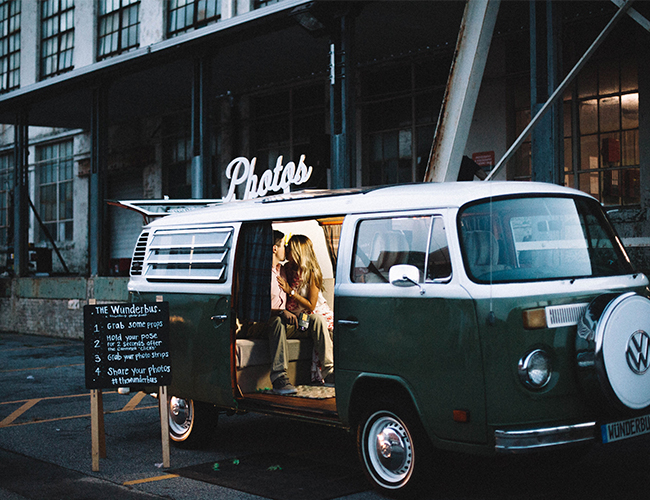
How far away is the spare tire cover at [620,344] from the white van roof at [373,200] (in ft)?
3.25

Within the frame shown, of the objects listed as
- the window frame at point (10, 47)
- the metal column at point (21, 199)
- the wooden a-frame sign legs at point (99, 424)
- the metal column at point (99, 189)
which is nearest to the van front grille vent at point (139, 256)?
the wooden a-frame sign legs at point (99, 424)

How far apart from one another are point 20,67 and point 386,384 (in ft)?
79.3

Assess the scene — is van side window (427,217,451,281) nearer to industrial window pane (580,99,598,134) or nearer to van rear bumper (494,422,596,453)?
van rear bumper (494,422,596,453)

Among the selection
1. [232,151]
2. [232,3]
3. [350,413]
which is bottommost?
[350,413]

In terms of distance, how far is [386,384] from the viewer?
18.1ft

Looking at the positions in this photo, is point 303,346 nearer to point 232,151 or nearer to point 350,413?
point 350,413

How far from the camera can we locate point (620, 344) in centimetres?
487

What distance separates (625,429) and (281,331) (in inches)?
129

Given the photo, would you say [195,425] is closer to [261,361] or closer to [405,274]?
[261,361]

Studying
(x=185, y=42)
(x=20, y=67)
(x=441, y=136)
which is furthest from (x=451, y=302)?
(x=20, y=67)

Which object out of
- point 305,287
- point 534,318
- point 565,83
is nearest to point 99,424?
point 305,287

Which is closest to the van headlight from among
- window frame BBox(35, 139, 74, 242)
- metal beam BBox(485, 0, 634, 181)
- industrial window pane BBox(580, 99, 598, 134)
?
metal beam BBox(485, 0, 634, 181)

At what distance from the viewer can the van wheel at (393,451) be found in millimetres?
5246

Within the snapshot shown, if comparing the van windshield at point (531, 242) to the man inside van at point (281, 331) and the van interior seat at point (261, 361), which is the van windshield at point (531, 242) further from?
the van interior seat at point (261, 361)
